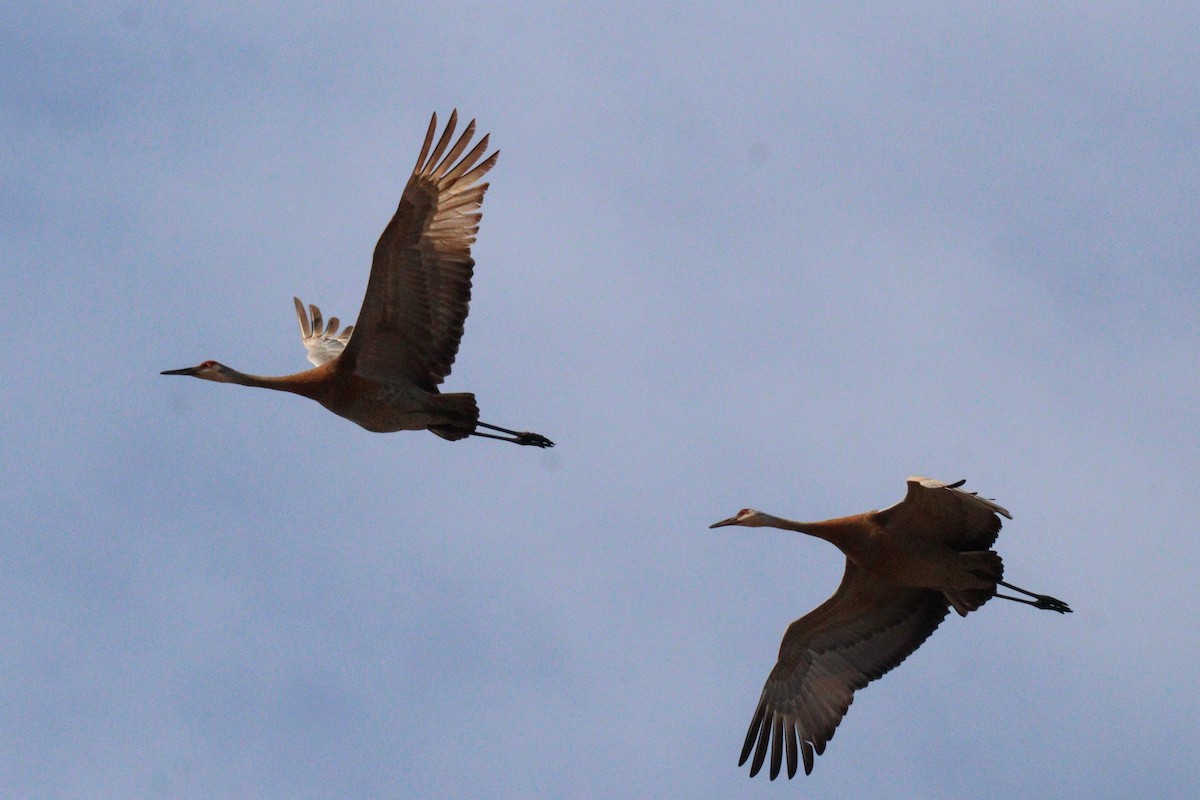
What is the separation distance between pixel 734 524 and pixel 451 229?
4.01 metres

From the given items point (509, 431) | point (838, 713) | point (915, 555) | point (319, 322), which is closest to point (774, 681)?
point (838, 713)

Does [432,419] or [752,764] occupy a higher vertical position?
[432,419]

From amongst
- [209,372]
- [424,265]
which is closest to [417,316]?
[424,265]

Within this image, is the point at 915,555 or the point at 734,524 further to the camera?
the point at 734,524

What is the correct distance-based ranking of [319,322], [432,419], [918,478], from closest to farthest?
1. [918,478]
2. [432,419]
3. [319,322]

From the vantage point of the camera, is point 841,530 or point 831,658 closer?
point 841,530

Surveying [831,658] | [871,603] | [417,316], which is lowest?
[831,658]

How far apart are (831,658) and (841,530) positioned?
5.34 feet

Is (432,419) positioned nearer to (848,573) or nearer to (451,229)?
(451,229)

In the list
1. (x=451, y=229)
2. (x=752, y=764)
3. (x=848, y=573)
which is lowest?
(x=752, y=764)

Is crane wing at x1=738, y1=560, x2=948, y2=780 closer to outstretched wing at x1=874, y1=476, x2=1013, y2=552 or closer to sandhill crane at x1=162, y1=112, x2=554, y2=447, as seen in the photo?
outstretched wing at x1=874, y1=476, x2=1013, y2=552

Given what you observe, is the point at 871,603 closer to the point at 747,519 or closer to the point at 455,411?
the point at 747,519

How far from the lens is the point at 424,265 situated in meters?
16.0

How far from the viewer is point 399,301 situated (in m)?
16.1
